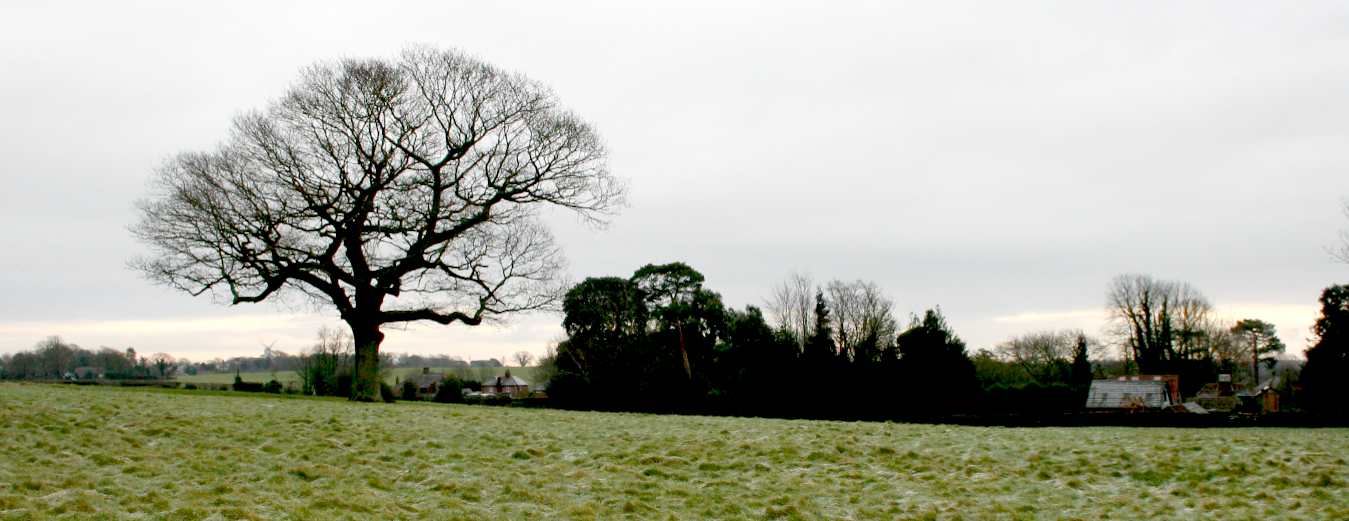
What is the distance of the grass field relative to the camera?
10.3 m

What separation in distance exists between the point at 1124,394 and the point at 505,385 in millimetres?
79102

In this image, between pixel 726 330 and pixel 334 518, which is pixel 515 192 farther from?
pixel 726 330

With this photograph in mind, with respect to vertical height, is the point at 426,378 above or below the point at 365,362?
below

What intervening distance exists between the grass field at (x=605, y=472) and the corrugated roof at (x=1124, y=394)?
3794 centimetres

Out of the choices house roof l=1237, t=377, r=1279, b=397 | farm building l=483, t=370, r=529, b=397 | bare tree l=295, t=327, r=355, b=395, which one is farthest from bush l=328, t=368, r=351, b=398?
house roof l=1237, t=377, r=1279, b=397

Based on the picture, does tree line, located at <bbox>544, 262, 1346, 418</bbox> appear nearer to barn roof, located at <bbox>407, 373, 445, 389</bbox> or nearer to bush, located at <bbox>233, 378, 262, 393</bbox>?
bush, located at <bbox>233, 378, 262, 393</bbox>

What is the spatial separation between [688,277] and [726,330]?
430 cm

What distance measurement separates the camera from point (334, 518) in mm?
9352

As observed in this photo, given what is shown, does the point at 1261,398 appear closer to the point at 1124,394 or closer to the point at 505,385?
the point at 1124,394

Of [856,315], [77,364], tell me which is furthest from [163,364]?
[856,315]

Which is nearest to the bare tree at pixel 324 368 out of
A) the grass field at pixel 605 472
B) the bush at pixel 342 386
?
the bush at pixel 342 386

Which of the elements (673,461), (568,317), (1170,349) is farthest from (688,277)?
(673,461)

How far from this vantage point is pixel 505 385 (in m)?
117

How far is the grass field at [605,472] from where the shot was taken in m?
10.3
